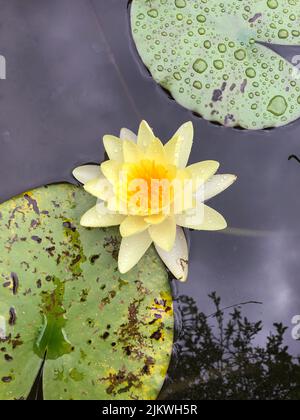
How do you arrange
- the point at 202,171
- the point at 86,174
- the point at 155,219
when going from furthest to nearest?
the point at 86,174
the point at 202,171
the point at 155,219

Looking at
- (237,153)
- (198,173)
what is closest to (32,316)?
(198,173)

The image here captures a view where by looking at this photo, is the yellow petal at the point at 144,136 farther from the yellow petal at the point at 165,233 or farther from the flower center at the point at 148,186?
the yellow petal at the point at 165,233

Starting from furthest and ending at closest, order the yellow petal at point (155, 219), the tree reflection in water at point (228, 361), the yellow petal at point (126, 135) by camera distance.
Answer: the tree reflection in water at point (228, 361)
the yellow petal at point (126, 135)
the yellow petal at point (155, 219)

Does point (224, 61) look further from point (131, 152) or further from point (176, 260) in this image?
point (176, 260)

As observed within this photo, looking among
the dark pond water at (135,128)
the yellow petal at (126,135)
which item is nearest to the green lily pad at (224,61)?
the dark pond water at (135,128)

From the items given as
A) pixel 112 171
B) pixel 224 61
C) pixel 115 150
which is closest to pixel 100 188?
pixel 112 171
